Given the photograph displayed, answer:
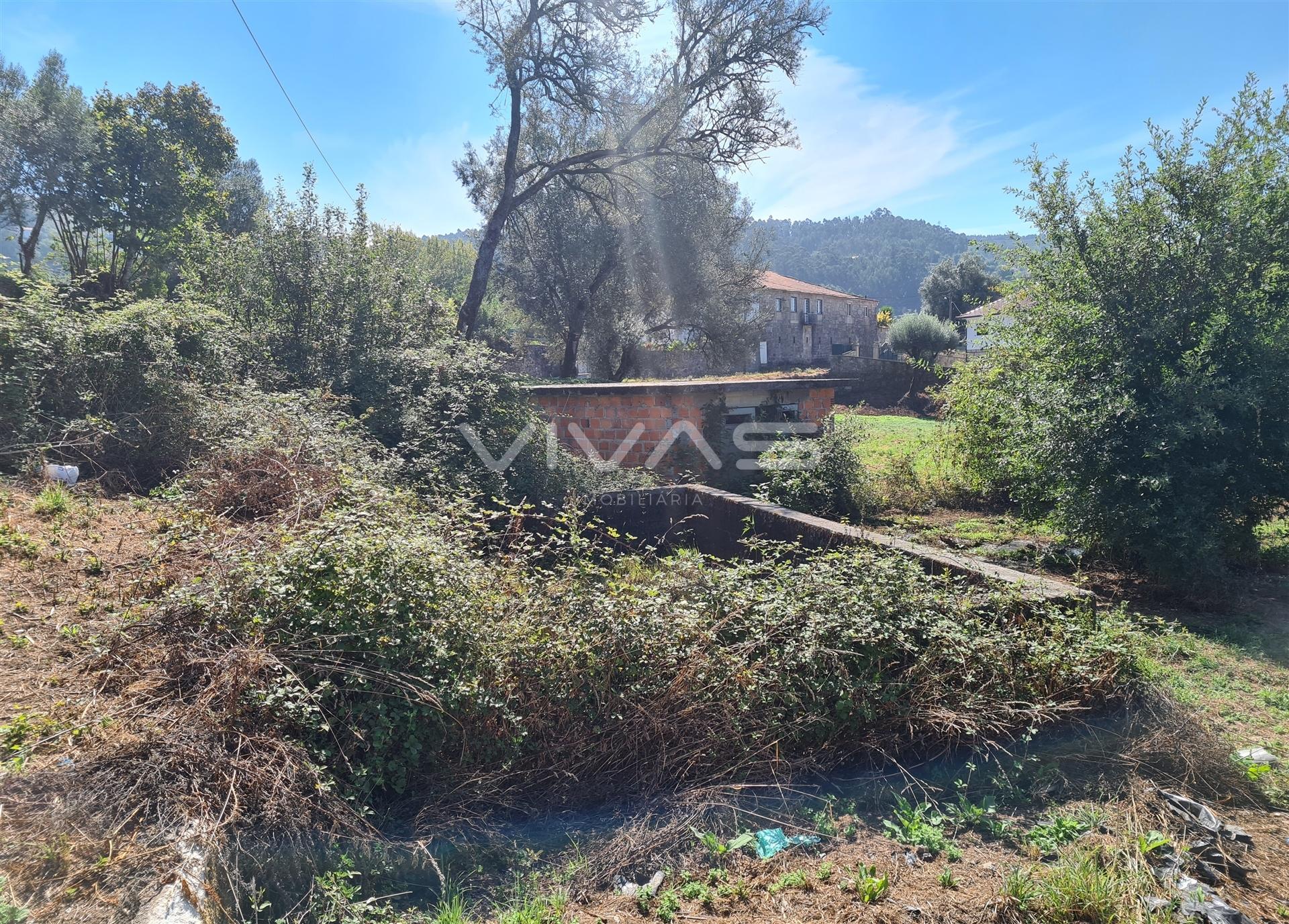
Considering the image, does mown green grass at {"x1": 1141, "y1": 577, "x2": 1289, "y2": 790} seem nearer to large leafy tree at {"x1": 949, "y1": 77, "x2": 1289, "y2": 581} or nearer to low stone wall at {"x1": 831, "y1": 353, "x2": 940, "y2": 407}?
large leafy tree at {"x1": 949, "y1": 77, "x2": 1289, "y2": 581}

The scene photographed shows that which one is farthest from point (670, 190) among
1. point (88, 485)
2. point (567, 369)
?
point (88, 485)

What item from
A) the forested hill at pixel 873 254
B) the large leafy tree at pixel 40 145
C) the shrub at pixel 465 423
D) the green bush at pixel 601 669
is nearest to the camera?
the green bush at pixel 601 669

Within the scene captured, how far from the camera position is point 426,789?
262 cm

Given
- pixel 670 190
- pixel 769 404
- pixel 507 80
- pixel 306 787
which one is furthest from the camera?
pixel 670 190

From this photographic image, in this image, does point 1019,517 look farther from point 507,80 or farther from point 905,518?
point 507,80

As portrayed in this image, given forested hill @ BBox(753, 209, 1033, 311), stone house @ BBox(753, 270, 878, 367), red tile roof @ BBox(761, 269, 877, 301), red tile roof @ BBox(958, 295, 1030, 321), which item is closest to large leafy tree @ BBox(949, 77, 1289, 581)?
red tile roof @ BBox(958, 295, 1030, 321)

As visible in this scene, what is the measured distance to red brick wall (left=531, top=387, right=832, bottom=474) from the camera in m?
7.60

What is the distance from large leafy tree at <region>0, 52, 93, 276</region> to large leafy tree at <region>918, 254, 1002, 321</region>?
3715 centimetres

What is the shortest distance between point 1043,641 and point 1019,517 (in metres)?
4.18

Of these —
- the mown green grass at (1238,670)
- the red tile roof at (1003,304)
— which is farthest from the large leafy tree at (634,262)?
the mown green grass at (1238,670)

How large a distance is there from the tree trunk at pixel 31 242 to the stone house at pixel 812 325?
33.5 meters

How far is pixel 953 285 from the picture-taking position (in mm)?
40469

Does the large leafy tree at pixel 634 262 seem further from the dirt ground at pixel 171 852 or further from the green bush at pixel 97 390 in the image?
the dirt ground at pixel 171 852

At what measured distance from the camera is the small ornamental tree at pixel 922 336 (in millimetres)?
29344
